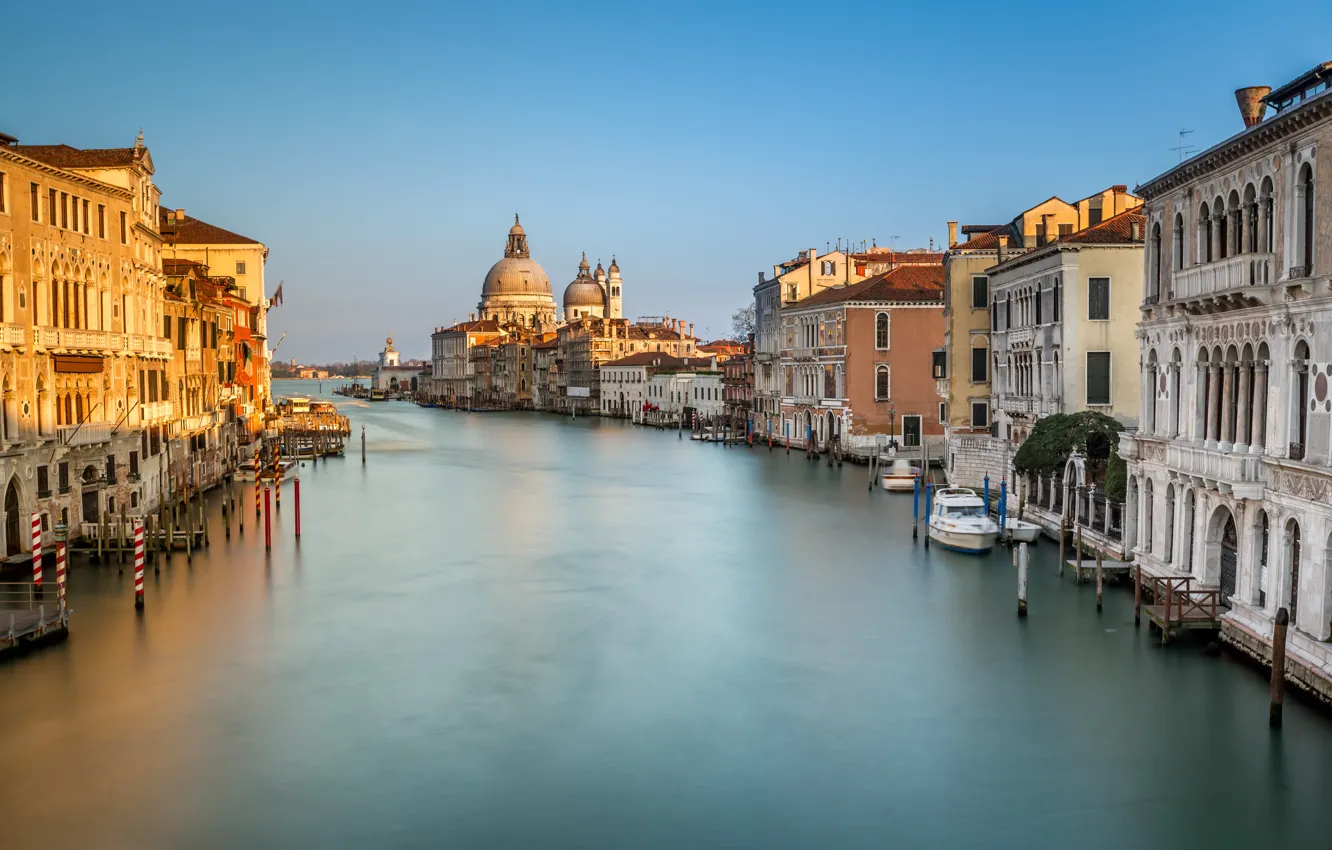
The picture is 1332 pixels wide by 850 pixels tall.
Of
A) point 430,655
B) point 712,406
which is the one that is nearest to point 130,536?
point 430,655

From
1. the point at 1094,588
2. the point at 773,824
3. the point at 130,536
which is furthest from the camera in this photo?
the point at 130,536

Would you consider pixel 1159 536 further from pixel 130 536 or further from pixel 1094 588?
pixel 130 536

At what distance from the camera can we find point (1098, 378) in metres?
20.3

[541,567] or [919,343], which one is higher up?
[919,343]

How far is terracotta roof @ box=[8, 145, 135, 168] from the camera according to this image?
18203mm

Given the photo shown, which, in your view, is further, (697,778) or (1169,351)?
(1169,351)

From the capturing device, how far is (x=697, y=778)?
30.3 ft

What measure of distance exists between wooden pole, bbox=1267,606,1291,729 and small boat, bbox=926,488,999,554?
8.89m

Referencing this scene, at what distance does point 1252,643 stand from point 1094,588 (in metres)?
4.09

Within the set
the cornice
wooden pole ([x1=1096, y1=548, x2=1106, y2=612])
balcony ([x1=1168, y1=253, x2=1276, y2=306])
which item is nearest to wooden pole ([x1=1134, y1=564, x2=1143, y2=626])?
wooden pole ([x1=1096, y1=548, x2=1106, y2=612])

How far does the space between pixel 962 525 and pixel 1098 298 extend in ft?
15.3

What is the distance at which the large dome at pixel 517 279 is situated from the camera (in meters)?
111

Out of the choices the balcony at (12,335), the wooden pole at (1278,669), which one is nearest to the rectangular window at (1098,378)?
the wooden pole at (1278,669)

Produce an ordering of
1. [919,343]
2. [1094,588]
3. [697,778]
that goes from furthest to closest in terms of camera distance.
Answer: [919,343] → [1094,588] → [697,778]
